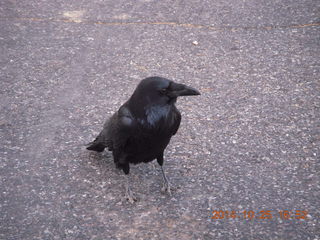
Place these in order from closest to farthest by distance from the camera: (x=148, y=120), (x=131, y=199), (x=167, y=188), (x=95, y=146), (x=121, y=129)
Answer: (x=148, y=120) < (x=121, y=129) < (x=131, y=199) < (x=167, y=188) < (x=95, y=146)

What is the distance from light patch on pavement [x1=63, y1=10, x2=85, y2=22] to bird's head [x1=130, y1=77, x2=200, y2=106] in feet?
13.3

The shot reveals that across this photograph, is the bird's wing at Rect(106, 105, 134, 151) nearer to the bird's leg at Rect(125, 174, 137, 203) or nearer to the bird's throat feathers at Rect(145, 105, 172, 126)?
the bird's throat feathers at Rect(145, 105, 172, 126)

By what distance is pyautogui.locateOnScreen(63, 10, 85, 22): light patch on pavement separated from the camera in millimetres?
7406

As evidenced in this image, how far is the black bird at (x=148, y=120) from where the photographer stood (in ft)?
12.2

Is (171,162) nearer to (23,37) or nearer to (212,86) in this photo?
(212,86)

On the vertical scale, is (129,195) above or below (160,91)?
below

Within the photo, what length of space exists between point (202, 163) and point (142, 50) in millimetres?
2683

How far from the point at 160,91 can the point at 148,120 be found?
26 cm

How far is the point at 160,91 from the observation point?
3.73m

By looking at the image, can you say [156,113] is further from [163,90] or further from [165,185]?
[165,185]

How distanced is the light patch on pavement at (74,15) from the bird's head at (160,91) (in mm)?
4054

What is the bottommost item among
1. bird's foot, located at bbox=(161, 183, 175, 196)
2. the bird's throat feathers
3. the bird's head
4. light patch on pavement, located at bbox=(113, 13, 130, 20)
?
bird's foot, located at bbox=(161, 183, 175, 196)

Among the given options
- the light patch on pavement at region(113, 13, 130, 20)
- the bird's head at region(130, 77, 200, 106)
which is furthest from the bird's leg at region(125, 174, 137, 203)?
the light patch on pavement at region(113, 13, 130, 20)

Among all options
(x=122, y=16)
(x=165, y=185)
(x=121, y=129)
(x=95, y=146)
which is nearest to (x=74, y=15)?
(x=122, y=16)
